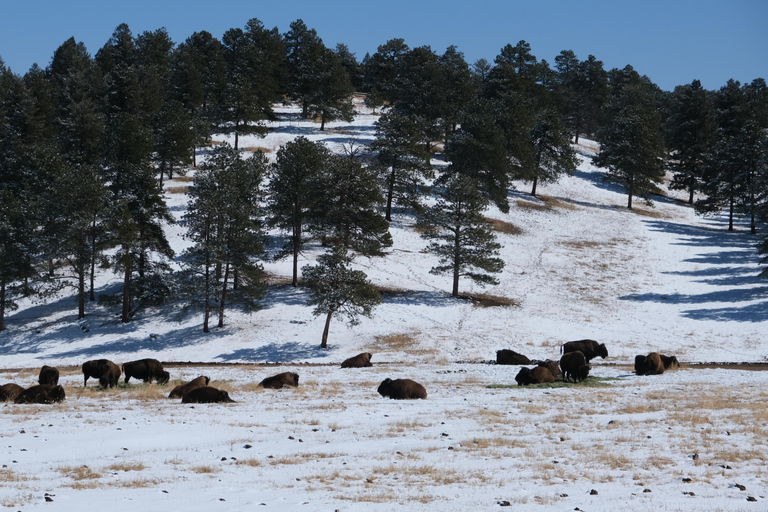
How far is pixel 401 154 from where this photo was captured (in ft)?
208

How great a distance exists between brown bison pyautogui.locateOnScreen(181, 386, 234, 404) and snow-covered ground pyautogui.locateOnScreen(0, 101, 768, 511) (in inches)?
45.9

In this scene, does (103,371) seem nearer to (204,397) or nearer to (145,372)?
(145,372)

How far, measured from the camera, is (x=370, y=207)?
50.5 m

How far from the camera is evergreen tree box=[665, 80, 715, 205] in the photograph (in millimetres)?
89375

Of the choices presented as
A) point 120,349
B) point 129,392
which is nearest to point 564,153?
point 120,349

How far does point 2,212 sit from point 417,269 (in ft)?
112

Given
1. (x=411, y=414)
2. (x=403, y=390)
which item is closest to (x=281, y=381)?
(x=403, y=390)

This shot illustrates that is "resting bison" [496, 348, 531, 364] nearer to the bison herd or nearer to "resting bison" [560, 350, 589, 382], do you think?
the bison herd

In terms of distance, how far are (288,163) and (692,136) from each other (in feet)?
211

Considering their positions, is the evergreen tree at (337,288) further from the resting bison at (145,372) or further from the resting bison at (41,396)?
the resting bison at (41,396)

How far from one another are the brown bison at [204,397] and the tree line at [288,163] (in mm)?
20989

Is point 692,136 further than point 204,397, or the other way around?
point 692,136

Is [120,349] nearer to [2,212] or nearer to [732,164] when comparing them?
[2,212]

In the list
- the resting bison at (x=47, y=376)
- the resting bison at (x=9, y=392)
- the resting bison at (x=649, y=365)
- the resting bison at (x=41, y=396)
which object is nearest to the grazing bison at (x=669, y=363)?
the resting bison at (x=649, y=365)
